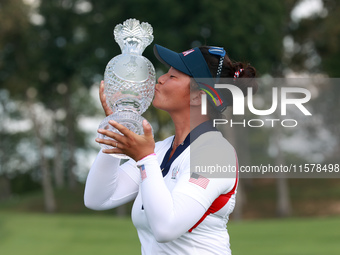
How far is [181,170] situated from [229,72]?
0.73 m

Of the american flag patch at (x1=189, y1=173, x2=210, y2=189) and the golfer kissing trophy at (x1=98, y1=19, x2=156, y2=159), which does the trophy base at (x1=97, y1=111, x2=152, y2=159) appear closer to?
the golfer kissing trophy at (x1=98, y1=19, x2=156, y2=159)

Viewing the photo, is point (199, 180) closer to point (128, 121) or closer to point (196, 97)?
point (128, 121)

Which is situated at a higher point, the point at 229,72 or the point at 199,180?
the point at 229,72

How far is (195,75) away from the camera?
3.46 meters

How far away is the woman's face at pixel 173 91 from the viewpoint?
137 inches

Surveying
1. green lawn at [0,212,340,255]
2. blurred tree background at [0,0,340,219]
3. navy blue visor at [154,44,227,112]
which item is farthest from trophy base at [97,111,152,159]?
blurred tree background at [0,0,340,219]

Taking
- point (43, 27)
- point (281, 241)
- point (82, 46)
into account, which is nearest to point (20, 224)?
point (281, 241)

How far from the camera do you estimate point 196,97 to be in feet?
11.6

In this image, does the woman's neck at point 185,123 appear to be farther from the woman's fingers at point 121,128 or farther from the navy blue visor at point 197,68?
the woman's fingers at point 121,128

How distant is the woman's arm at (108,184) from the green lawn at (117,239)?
34.0ft

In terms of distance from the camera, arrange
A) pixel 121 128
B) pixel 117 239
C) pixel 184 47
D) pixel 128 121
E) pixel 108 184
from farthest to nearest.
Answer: pixel 184 47 → pixel 117 239 → pixel 108 184 → pixel 128 121 → pixel 121 128

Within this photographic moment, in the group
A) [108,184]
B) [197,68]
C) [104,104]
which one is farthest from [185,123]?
[108,184]

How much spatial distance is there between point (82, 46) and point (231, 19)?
9.49 m

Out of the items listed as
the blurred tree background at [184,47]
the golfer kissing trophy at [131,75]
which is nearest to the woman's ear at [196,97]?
the golfer kissing trophy at [131,75]
